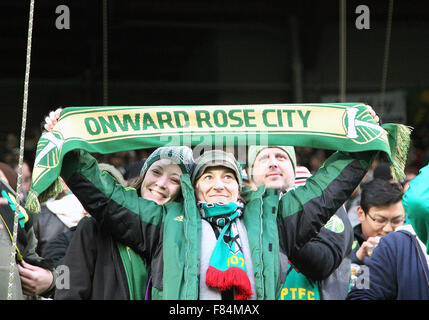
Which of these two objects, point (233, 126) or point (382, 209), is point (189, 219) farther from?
point (382, 209)

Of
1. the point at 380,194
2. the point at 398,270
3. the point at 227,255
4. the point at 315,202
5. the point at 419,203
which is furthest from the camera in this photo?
the point at 380,194

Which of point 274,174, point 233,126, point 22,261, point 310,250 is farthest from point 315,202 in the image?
point 22,261

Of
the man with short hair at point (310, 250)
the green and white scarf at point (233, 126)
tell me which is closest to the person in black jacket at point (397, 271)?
the man with short hair at point (310, 250)

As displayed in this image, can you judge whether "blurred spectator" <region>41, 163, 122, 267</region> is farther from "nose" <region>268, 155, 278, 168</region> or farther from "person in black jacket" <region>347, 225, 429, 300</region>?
"person in black jacket" <region>347, 225, 429, 300</region>

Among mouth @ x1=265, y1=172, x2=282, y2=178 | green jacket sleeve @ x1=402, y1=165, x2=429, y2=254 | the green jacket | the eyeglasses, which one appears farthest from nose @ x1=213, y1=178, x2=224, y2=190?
the eyeglasses

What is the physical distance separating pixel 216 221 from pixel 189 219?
125mm

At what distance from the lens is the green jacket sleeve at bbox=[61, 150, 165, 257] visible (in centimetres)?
291

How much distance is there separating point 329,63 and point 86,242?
30.0 ft

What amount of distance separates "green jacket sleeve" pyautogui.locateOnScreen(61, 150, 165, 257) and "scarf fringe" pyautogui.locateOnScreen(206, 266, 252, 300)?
0.29m

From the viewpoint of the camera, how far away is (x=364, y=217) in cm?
397

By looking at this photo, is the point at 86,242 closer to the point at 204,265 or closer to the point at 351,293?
the point at 204,265

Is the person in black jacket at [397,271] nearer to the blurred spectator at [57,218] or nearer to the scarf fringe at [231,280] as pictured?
the scarf fringe at [231,280]

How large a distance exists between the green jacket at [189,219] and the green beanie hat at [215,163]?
11cm

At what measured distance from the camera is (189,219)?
289 centimetres
